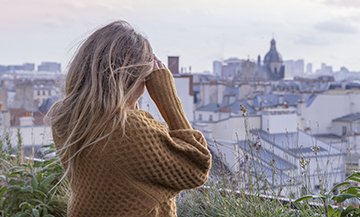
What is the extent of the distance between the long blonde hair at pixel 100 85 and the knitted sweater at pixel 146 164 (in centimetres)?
3

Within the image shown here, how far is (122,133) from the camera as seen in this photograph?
1102mm

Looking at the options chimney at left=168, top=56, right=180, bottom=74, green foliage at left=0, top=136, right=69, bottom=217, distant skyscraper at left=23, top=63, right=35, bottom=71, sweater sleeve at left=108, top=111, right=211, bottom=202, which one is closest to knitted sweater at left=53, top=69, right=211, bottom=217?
sweater sleeve at left=108, top=111, right=211, bottom=202

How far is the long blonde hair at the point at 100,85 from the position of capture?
1104 mm

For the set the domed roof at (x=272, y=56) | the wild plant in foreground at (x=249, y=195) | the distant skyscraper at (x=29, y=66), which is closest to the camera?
the wild plant in foreground at (x=249, y=195)

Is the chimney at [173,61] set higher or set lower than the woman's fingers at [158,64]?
higher

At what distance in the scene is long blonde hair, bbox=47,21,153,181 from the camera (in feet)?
3.62

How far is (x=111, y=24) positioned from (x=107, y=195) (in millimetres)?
473

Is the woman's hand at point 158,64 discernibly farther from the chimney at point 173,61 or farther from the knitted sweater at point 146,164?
the chimney at point 173,61

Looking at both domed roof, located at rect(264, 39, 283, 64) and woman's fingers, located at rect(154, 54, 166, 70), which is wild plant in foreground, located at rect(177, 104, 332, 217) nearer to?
woman's fingers, located at rect(154, 54, 166, 70)

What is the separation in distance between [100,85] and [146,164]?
234 millimetres

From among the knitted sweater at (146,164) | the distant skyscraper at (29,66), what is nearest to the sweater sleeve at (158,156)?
the knitted sweater at (146,164)

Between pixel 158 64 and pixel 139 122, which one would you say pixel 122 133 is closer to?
pixel 139 122

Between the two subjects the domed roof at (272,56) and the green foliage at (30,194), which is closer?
the green foliage at (30,194)

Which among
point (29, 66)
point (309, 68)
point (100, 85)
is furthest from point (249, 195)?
point (309, 68)
